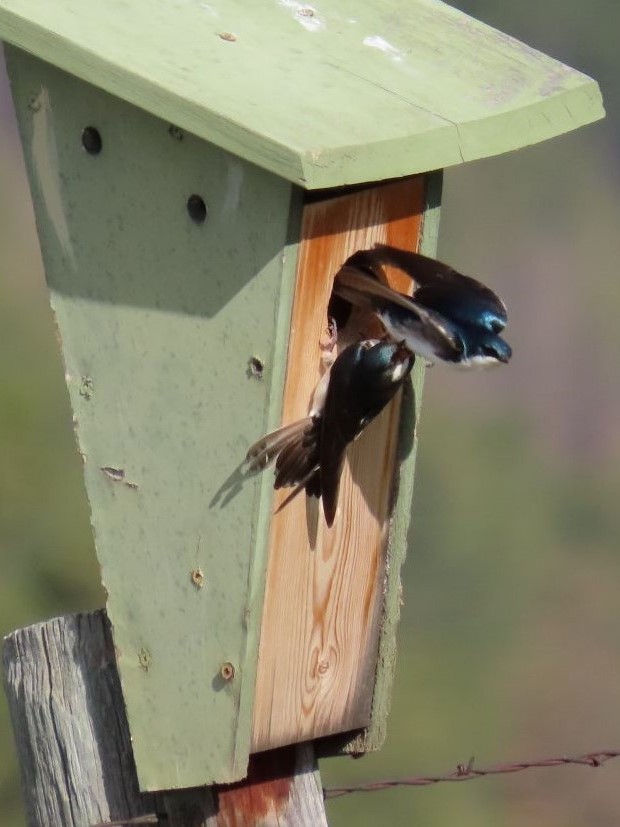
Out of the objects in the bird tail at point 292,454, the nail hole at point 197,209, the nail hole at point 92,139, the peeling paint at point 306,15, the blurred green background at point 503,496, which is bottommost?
the blurred green background at point 503,496

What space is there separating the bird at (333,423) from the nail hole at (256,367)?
0.27 feet

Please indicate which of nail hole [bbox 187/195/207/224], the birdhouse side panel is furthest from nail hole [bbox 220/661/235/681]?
nail hole [bbox 187/195/207/224]

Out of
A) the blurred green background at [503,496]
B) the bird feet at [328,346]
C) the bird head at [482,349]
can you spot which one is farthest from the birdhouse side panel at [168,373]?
the blurred green background at [503,496]

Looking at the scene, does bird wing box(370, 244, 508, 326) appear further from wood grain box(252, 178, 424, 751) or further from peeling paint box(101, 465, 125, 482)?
peeling paint box(101, 465, 125, 482)

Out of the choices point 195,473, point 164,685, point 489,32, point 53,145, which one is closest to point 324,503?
point 195,473

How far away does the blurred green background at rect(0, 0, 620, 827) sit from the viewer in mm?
6883

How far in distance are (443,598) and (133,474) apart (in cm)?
599

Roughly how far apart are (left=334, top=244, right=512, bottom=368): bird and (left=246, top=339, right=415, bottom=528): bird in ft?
0.13

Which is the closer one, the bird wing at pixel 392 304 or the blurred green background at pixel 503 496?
the bird wing at pixel 392 304

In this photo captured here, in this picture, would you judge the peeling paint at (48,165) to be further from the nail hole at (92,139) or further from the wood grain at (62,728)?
the wood grain at (62,728)

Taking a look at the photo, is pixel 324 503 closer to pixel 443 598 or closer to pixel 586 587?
pixel 443 598

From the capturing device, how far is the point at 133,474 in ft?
8.49

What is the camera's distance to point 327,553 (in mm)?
2676

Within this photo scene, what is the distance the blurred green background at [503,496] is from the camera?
271 inches
